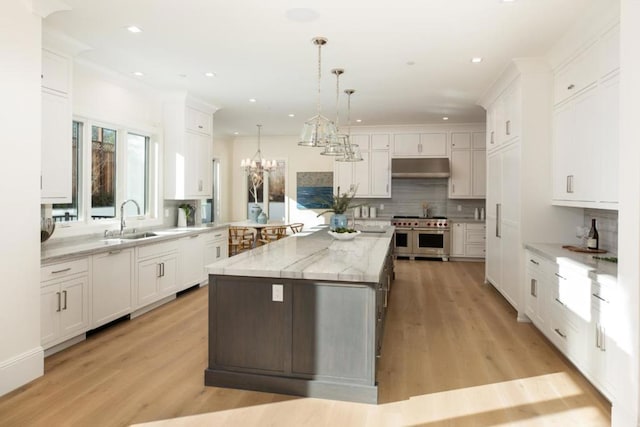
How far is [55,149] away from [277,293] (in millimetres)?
2579

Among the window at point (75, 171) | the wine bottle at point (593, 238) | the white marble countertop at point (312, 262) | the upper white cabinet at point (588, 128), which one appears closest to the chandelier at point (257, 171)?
the window at point (75, 171)

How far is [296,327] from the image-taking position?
267 centimetres

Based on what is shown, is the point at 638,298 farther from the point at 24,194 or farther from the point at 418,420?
the point at 24,194

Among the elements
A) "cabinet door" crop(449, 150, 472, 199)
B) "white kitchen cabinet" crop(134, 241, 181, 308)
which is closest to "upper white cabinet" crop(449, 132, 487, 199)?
"cabinet door" crop(449, 150, 472, 199)

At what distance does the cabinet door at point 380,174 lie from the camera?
27.4 feet

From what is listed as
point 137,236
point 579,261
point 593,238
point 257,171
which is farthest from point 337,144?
point 257,171

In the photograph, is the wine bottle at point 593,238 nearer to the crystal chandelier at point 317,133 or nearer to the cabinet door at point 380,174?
the crystal chandelier at point 317,133

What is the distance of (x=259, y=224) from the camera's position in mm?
8062

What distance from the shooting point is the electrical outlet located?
8.84 feet

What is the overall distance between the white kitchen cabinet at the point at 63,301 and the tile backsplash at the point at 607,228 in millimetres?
4571

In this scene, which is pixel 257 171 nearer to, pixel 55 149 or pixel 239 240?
pixel 239 240

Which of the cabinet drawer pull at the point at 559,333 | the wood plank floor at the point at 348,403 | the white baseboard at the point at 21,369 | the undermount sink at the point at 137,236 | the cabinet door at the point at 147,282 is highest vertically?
the undermount sink at the point at 137,236

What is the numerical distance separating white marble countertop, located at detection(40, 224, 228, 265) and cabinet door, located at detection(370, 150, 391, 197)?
428 cm

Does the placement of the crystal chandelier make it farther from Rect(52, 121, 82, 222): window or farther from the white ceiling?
Rect(52, 121, 82, 222): window
